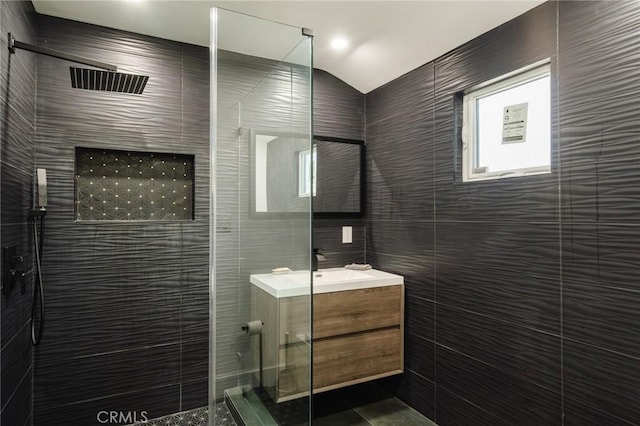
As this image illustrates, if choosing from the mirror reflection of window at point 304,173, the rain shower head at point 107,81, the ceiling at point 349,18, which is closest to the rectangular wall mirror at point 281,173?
the mirror reflection of window at point 304,173

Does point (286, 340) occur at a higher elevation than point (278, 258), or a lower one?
lower

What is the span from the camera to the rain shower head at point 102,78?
1596 mm

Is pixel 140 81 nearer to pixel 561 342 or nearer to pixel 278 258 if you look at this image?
pixel 278 258

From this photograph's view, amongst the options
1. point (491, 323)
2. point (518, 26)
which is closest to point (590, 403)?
point (491, 323)

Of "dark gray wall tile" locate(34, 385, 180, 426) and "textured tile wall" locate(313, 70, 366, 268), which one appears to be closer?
"dark gray wall tile" locate(34, 385, 180, 426)

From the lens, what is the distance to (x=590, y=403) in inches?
55.3

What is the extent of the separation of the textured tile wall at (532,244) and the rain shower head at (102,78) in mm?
1700

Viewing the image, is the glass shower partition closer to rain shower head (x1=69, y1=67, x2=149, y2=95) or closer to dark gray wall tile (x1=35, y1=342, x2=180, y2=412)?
rain shower head (x1=69, y1=67, x2=149, y2=95)

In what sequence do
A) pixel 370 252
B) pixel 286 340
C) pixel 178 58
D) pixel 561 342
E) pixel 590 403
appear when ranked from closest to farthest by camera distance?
pixel 590 403, pixel 561 342, pixel 286 340, pixel 178 58, pixel 370 252

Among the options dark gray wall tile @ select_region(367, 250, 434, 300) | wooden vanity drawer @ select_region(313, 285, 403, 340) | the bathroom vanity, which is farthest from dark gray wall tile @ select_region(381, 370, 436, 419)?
dark gray wall tile @ select_region(367, 250, 434, 300)

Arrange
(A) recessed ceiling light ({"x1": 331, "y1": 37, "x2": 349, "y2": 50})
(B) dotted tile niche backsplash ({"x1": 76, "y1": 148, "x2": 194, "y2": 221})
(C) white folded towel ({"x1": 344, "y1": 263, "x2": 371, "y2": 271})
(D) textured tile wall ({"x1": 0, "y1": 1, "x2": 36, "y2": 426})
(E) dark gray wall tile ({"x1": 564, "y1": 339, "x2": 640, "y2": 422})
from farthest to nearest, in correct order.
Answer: (C) white folded towel ({"x1": 344, "y1": 263, "x2": 371, "y2": 271})
(A) recessed ceiling light ({"x1": 331, "y1": 37, "x2": 349, "y2": 50})
(B) dotted tile niche backsplash ({"x1": 76, "y1": 148, "x2": 194, "y2": 221})
(D) textured tile wall ({"x1": 0, "y1": 1, "x2": 36, "y2": 426})
(E) dark gray wall tile ({"x1": 564, "y1": 339, "x2": 640, "y2": 422})

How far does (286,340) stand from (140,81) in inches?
60.2

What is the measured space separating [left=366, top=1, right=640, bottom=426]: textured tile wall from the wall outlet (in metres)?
0.42

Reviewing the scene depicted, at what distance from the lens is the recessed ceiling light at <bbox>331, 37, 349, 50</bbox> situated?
2.12m
